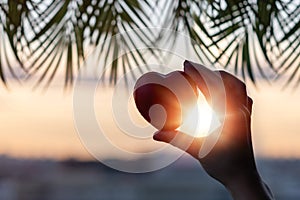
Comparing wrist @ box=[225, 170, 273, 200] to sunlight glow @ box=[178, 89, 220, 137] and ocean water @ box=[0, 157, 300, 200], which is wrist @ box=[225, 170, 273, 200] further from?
ocean water @ box=[0, 157, 300, 200]

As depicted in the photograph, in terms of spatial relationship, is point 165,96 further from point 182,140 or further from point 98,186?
point 98,186

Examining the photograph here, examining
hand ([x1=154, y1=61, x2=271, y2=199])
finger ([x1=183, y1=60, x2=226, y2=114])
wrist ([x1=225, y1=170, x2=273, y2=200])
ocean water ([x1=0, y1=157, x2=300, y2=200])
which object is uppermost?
finger ([x1=183, y1=60, x2=226, y2=114])

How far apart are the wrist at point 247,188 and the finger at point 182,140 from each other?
0.03 meters

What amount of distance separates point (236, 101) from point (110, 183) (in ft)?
8.60

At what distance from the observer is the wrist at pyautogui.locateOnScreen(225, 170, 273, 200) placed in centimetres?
43

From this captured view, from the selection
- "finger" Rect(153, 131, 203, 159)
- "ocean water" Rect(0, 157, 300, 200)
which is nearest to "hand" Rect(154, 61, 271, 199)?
"finger" Rect(153, 131, 203, 159)

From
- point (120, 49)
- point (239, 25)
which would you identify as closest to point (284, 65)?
point (239, 25)

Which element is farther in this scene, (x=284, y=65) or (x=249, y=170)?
(x=284, y=65)

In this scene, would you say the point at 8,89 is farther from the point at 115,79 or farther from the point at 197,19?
the point at 197,19

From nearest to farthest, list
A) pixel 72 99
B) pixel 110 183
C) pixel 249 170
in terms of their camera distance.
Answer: pixel 249 170, pixel 72 99, pixel 110 183

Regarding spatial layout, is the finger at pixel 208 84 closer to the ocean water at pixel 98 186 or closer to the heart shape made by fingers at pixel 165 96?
the heart shape made by fingers at pixel 165 96

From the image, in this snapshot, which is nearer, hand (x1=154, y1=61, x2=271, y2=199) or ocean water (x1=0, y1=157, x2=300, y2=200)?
hand (x1=154, y1=61, x2=271, y2=199)

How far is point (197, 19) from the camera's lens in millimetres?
737

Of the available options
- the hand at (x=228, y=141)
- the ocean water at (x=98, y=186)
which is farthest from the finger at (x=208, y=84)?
the ocean water at (x=98, y=186)
